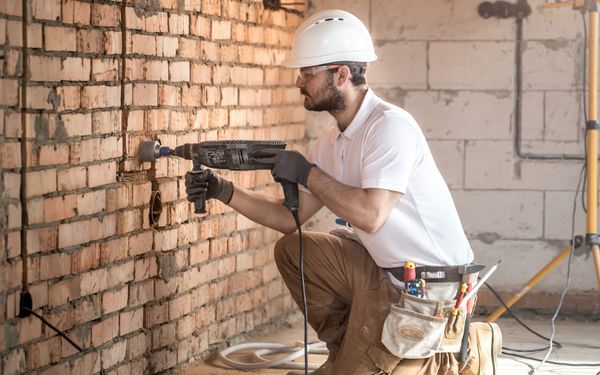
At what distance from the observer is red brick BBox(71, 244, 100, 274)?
3.06 metres

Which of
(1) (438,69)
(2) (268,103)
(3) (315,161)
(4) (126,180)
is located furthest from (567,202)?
(4) (126,180)

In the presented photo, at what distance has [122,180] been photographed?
331cm

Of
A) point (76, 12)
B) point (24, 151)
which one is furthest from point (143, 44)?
point (24, 151)

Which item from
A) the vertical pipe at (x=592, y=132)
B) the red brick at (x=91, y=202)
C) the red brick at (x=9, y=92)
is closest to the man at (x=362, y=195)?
the red brick at (x=91, y=202)

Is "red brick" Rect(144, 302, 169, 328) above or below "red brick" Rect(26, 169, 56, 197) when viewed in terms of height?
below

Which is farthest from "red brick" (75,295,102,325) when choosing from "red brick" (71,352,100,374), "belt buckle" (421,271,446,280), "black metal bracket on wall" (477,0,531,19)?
"black metal bracket on wall" (477,0,531,19)

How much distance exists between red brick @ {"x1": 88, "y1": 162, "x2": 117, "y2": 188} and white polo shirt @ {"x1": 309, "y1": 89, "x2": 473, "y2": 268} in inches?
27.8

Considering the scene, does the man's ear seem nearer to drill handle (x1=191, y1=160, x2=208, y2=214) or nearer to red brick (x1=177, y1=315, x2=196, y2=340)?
drill handle (x1=191, y1=160, x2=208, y2=214)

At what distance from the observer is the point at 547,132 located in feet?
15.9

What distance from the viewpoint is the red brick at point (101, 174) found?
3121 millimetres

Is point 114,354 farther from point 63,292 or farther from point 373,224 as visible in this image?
point 373,224

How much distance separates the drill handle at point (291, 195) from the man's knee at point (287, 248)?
0.25 metres

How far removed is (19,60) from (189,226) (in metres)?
1.21

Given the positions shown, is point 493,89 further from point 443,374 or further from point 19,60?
point 19,60
